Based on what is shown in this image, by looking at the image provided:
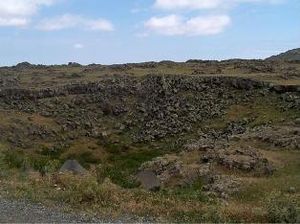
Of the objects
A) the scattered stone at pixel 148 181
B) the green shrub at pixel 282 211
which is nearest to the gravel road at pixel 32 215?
the green shrub at pixel 282 211

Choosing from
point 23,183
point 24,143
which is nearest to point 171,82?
point 24,143

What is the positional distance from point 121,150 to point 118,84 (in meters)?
13.6

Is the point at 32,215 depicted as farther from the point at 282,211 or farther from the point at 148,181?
the point at 148,181

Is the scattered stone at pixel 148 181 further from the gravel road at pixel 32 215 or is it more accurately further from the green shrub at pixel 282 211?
the green shrub at pixel 282 211

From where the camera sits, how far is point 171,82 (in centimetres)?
5934

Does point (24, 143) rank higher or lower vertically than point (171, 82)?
lower

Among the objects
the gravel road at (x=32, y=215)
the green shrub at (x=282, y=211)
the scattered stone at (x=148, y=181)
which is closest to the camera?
the green shrub at (x=282, y=211)

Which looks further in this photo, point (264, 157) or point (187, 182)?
point (264, 157)

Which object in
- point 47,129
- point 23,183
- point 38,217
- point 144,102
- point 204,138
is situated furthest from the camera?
point 144,102

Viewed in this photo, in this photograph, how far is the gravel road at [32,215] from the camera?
1273 centimetres

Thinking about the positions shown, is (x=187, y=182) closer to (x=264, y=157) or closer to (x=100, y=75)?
(x=264, y=157)

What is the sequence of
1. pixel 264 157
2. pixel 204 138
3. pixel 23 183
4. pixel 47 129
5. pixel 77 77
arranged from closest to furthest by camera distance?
pixel 23 183 < pixel 264 157 < pixel 204 138 < pixel 47 129 < pixel 77 77

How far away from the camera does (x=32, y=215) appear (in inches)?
524

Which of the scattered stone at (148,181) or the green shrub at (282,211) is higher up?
the green shrub at (282,211)
